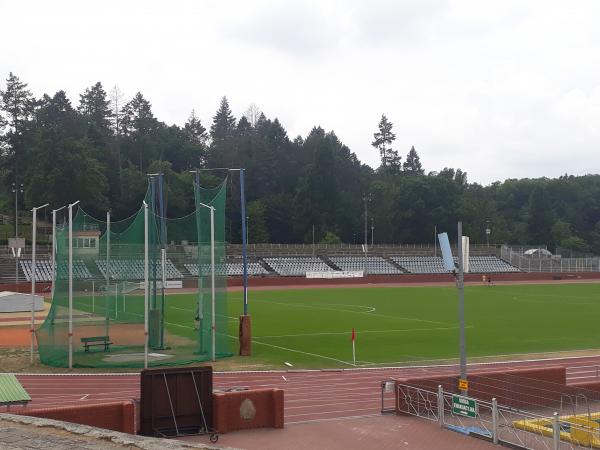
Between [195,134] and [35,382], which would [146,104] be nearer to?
[195,134]

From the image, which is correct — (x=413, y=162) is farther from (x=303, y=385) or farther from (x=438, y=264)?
(x=303, y=385)

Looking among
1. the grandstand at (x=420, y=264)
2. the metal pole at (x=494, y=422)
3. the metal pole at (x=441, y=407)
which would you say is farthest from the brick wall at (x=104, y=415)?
the grandstand at (x=420, y=264)

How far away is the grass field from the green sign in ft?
28.5

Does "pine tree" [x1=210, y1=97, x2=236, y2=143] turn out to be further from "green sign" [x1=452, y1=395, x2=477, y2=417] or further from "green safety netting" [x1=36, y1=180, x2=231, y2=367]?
"green sign" [x1=452, y1=395, x2=477, y2=417]

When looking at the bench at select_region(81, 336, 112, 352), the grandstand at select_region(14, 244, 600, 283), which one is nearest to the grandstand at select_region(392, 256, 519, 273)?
the grandstand at select_region(14, 244, 600, 283)

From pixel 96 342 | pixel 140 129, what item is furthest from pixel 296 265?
pixel 96 342

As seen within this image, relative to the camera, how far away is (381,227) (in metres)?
120

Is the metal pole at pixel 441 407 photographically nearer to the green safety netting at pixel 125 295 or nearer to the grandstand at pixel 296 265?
the green safety netting at pixel 125 295

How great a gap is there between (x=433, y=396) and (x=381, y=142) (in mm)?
138933

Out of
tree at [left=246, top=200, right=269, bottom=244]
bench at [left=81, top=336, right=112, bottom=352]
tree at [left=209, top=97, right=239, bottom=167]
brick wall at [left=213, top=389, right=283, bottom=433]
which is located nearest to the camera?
brick wall at [left=213, top=389, right=283, bottom=433]

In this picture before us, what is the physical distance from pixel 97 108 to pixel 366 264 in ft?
205

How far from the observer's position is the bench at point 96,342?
82.8 feet

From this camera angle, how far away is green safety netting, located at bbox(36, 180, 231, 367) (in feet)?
80.9

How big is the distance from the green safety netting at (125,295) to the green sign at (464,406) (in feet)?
36.4
